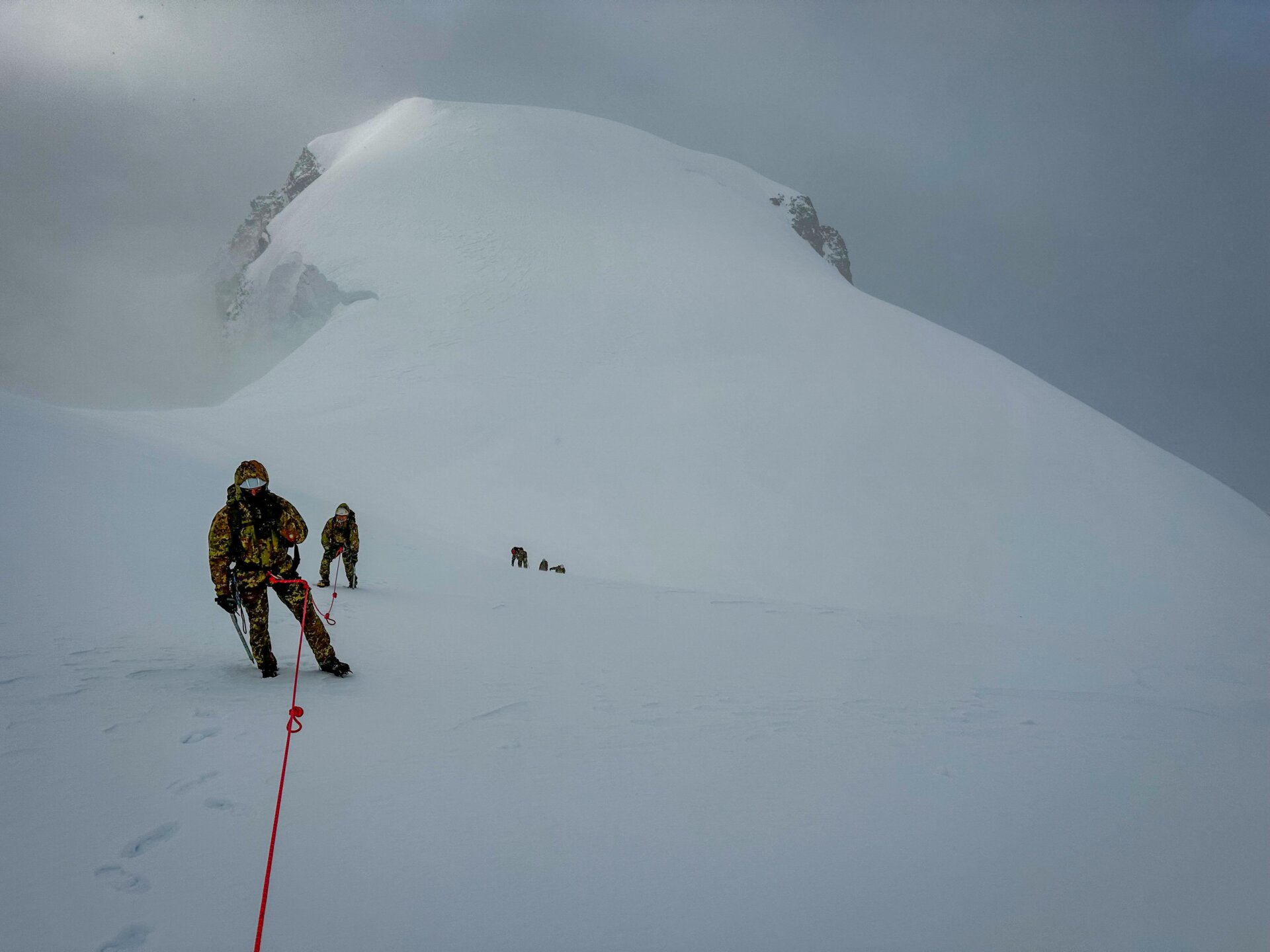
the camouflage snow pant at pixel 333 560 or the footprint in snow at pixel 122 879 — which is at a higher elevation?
the camouflage snow pant at pixel 333 560

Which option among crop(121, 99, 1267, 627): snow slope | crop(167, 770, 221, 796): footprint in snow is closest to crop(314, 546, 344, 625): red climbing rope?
crop(167, 770, 221, 796): footprint in snow

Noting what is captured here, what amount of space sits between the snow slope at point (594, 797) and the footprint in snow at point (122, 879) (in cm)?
1

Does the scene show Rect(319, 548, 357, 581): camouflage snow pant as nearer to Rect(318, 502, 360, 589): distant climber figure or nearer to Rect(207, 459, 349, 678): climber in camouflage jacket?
Rect(318, 502, 360, 589): distant climber figure

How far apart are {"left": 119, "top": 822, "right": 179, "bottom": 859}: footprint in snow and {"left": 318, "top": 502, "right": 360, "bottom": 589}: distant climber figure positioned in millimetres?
6396

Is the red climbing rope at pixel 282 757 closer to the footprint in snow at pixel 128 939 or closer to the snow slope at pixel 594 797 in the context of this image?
the snow slope at pixel 594 797

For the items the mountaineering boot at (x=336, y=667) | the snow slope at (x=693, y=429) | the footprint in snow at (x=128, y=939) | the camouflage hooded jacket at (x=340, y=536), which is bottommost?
the footprint in snow at (x=128, y=939)

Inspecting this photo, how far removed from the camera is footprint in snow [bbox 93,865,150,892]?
2486mm

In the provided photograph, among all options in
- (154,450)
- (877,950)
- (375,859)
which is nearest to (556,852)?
(375,859)

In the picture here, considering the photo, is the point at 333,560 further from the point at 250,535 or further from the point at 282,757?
the point at 282,757

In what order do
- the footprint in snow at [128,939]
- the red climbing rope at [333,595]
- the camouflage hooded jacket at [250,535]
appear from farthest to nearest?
the red climbing rope at [333,595] → the camouflage hooded jacket at [250,535] → the footprint in snow at [128,939]

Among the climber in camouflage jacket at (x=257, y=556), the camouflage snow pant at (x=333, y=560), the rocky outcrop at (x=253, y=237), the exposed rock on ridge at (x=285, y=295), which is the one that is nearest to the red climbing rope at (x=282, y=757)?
the climber in camouflage jacket at (x=257, y=556)

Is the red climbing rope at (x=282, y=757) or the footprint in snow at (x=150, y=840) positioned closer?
the red climbing rope at (x=282, y=757)

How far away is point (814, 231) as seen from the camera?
63281 millimetres

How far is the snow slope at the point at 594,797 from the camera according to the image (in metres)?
2.53
